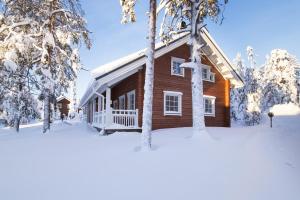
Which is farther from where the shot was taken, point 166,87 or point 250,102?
point 250,102

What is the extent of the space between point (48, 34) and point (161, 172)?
12.9 meters

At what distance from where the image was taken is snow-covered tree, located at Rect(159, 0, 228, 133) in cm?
1103

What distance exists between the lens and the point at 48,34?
1608cm

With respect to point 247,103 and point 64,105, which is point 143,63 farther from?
point 64,105

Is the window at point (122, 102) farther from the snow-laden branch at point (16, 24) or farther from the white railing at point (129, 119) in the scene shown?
the snow-laden branch at point (16, 24)

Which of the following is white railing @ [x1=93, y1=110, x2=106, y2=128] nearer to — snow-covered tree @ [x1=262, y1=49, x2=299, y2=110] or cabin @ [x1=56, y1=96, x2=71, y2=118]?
snow-covered tree @ [x1=262, y1=49, x2=299, y2=110]

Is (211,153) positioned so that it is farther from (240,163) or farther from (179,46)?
(179,46)

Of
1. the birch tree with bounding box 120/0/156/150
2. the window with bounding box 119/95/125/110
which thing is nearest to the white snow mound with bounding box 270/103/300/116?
the window with bounding box 119/95/125/110

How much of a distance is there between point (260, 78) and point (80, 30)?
40.3 metres

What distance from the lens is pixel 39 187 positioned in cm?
570

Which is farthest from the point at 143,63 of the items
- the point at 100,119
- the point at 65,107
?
the point at 65,107

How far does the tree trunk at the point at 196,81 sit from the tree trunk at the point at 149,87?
2542 mm

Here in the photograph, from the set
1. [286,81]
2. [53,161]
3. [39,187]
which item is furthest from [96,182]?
[286,81]

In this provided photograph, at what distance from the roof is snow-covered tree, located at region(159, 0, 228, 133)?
7.82ft
